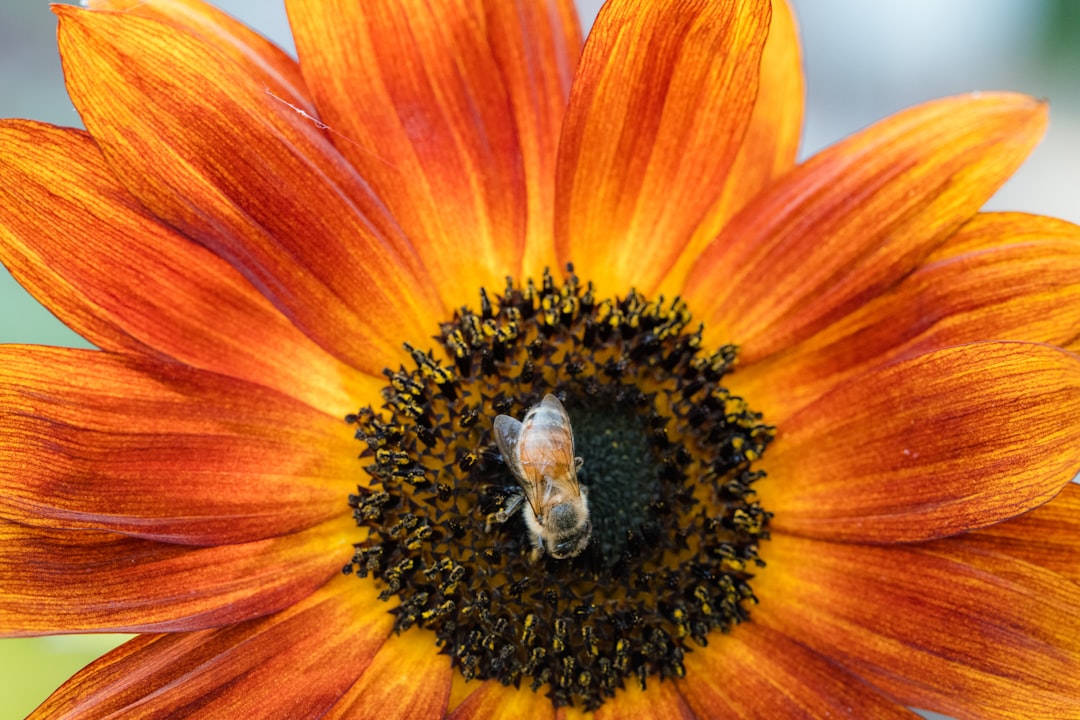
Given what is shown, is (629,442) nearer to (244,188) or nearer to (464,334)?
(464,334)

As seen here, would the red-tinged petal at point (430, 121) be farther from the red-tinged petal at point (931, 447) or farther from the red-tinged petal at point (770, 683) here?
the red-tinged petal at point (770, 683)

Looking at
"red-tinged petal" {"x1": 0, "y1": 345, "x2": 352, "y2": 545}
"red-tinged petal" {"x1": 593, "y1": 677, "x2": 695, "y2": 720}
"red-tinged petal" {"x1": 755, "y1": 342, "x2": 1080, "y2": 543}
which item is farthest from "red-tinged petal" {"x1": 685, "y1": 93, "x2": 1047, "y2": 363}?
"red-tinged petal" {"x1": 0, "y1": 345, "x2": 352, "y2": 545}

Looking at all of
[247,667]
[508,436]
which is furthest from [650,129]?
[247,667]

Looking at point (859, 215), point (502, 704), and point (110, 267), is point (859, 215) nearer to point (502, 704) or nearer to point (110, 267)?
point (502, 704)

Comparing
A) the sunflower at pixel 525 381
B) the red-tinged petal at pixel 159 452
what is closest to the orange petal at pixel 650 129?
the sunflower at pixel 525 381

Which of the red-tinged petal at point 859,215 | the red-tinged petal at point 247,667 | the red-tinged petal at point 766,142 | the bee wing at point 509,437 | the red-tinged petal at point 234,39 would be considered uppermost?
the red-tinged petal at point 234,39
